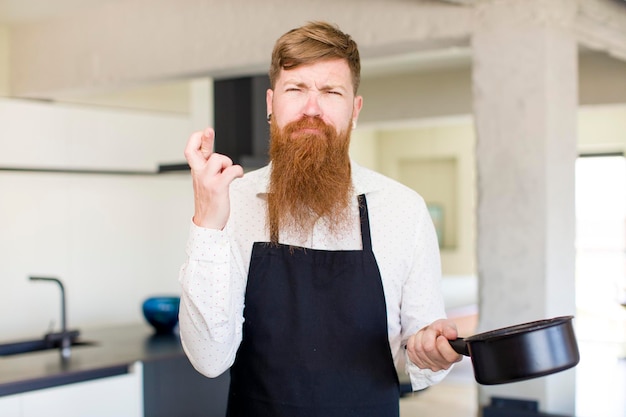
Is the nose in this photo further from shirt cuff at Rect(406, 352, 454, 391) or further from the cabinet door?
the cabinet door

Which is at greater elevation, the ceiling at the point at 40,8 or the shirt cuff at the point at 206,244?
the ceiling at the point at 40,8

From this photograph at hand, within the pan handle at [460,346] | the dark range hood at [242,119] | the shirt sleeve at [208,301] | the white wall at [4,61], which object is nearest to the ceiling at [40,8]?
the white wall at [4,61]

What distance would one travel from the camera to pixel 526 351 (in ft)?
3.73

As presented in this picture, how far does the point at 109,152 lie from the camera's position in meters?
5.76

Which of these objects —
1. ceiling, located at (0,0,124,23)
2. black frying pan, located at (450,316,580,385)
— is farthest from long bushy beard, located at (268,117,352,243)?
ceiling, located at (0,0,124,23)

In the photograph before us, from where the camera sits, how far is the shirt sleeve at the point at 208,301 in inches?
51.3

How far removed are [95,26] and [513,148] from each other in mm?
2983

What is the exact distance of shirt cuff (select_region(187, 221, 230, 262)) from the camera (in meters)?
1.29

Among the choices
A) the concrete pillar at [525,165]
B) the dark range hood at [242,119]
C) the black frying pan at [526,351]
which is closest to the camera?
the black frying pan at [526,351]

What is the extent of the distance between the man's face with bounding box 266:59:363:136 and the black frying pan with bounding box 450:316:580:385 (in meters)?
0.56

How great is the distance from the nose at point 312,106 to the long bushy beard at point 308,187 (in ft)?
0.21

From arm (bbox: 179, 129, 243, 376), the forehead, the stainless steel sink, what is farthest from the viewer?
the stainless steel sink

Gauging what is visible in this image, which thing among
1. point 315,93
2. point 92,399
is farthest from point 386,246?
point 92,399

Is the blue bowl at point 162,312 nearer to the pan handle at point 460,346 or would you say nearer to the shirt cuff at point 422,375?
the shirt cuff at point 422,375
